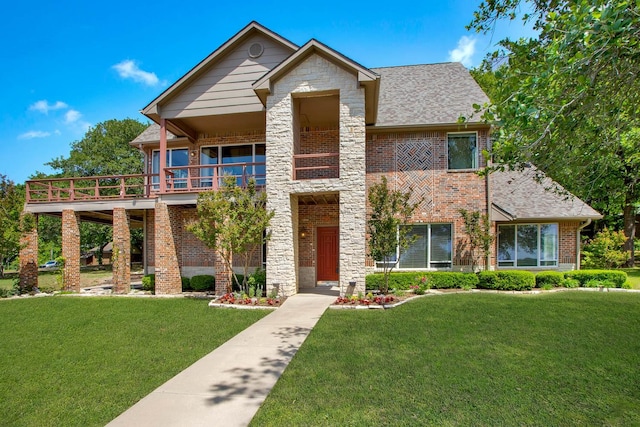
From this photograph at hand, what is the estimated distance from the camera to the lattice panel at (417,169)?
44.4ft

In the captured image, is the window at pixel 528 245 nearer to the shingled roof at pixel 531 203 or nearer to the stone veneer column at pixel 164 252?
the shingled roof at pixel 531 203

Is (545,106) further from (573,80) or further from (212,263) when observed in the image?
(212,263)

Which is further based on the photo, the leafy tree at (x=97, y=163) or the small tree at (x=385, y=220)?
the leafy tree at (x=97, y=163)

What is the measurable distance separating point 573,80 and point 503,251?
1077 cm

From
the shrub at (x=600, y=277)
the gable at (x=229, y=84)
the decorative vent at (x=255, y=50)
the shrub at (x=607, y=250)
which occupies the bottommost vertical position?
the shrub at (x=600, y=277)

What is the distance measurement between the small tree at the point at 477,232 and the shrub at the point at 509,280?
892mm

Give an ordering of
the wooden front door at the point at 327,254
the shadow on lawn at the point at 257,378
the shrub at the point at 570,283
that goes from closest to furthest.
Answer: the shadow on lawn at the point at 257,378 < the shrub at the point at 570,283 < the wooden front door at the point at 327,254

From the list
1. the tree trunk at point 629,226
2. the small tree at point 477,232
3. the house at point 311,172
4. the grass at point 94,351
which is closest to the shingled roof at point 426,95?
the house at point 311,172

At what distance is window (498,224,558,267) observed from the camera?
14.1 m

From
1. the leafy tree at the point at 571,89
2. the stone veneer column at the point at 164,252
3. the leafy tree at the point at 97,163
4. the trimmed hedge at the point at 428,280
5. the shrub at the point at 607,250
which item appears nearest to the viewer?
the leafy tree at the point at 571,89

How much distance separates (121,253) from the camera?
13.2m

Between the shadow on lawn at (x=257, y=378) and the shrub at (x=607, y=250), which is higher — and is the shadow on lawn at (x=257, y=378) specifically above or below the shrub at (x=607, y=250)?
below

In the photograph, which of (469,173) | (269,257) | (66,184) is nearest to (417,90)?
(469,173)

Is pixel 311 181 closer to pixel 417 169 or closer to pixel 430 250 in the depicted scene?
pixel 417 169
